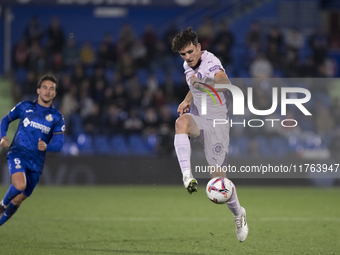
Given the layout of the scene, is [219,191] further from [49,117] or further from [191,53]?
[49,117]

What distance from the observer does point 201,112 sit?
682 cm

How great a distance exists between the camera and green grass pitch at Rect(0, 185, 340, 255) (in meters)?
7.01

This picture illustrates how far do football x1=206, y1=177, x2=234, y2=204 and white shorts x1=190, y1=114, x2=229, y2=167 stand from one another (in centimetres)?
48

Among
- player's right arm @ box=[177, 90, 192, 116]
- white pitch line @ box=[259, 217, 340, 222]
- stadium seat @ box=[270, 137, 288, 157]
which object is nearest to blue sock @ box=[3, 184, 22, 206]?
player's right arm @ box=[177, 90, 192, 116]

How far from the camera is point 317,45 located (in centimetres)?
1875

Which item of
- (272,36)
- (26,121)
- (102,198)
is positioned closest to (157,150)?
(102,198)

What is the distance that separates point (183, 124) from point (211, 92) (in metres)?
0.58

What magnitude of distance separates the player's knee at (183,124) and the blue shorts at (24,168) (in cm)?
204

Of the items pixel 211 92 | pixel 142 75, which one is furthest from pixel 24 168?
pixel 142 75

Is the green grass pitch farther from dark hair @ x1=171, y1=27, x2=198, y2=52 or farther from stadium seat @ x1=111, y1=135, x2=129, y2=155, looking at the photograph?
dark hair @ x1=171, y1=27, x2=198, y2=52

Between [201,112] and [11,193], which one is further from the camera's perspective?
[11,193]

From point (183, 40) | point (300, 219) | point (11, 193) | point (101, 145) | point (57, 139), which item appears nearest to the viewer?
point (183, 40)

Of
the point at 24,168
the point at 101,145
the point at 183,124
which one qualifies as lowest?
the point at 101,145

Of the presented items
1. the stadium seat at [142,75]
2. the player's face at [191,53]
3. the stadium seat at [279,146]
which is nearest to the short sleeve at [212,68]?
the player's face at [191,53]
